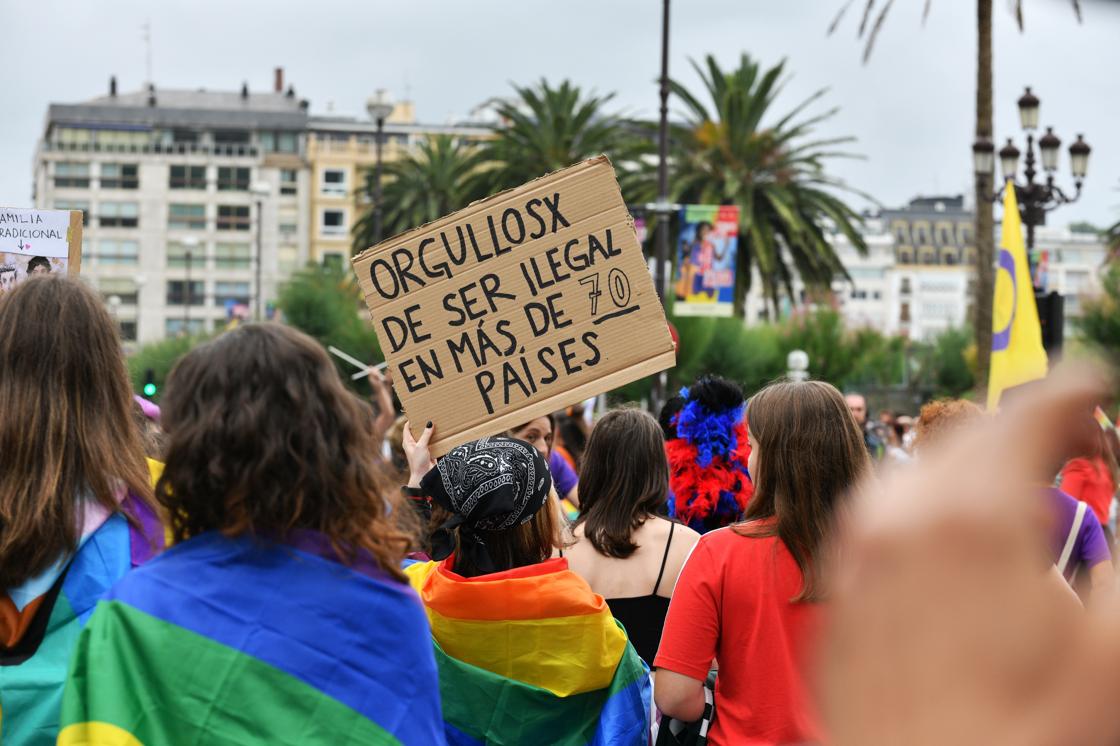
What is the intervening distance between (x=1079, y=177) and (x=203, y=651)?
65.1ft

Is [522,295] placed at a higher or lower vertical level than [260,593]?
higher

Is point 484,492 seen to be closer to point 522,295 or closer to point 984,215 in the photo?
point 522,295

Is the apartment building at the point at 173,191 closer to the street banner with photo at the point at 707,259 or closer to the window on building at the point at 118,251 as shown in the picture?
the window on building at the point at 118,251

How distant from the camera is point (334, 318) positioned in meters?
50.7

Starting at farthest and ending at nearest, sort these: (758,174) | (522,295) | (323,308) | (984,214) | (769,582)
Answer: (323,308)
(758,174)
(984,214)
(522,295)
(769,582)

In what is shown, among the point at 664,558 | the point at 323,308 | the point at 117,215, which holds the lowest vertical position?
the point at 323,308

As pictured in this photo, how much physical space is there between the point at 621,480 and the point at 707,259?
17.4 metres

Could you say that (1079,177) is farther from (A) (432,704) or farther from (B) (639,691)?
(A) (432,704)

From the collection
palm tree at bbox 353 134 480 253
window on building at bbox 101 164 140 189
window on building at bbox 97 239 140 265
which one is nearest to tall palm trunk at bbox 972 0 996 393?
palm tree at bbox 353 134 480 253

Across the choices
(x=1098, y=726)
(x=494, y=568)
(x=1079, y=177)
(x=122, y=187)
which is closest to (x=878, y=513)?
(x=1098, y=726)

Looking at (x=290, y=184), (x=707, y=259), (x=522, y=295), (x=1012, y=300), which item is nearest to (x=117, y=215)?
(x=290, y=184)

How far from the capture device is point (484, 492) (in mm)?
3721

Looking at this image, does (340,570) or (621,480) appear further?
(621,480)

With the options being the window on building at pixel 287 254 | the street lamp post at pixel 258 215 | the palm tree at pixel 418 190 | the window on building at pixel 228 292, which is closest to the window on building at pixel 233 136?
the window on building at pixel 287 254
